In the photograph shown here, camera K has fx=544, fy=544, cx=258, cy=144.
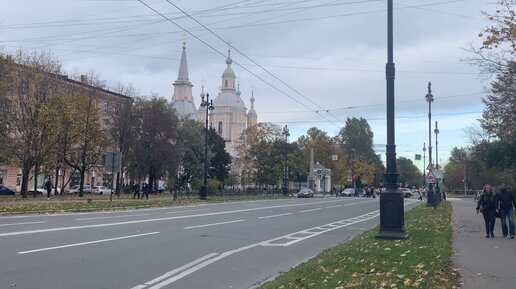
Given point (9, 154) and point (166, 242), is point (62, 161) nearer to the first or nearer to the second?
point (9, 154)

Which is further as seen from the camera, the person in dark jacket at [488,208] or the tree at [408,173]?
the tree at [408,173]

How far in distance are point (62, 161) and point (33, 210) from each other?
28.0m

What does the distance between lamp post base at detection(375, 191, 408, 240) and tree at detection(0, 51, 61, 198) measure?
1410 inches

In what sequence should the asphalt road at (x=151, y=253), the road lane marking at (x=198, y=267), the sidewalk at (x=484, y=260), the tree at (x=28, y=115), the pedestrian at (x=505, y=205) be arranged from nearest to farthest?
the sidewalk at (x=484, y=260), the road lane marking at (x=198, y=267), the asphalt road at (x=151, y=253), the pedestrian at (x=505, y=205), the tree at (x=28, y=115)

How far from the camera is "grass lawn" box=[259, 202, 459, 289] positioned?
27.6ft

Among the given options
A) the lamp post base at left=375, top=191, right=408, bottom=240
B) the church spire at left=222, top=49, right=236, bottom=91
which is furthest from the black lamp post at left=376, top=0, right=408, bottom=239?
the church spire at left=222, top=49, right=236, bottom=91

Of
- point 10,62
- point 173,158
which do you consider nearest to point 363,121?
point 173,158

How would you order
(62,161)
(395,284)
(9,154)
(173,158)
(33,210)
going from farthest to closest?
(173,158) → (62,161) → (9,154) → (33,210) → (395,284)

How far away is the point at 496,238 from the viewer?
16.2 metres

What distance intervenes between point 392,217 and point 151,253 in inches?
255

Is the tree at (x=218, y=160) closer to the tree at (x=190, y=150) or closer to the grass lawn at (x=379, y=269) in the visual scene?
the tree at (x=190, y=150)

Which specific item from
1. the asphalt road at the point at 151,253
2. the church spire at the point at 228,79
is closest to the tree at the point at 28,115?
the asphalt road at the point at 151,253

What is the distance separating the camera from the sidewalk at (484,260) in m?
8.79

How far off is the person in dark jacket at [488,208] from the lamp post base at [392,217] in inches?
143
